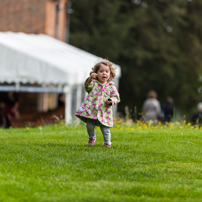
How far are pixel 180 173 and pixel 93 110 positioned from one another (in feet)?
5.98

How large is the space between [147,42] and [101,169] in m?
25.4

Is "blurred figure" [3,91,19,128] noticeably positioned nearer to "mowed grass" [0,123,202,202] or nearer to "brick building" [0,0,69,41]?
"brick building" [0,0,69,41]

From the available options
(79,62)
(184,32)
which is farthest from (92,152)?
(184,32)

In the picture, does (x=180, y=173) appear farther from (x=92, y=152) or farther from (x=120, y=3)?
(x=120, y=3)

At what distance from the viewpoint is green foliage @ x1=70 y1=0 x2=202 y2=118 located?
3034 cm

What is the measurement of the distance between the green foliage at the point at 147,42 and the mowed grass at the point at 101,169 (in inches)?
866

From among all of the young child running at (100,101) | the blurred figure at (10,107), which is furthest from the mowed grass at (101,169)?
the blurred figure at (10,107)

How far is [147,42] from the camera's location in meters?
31.0

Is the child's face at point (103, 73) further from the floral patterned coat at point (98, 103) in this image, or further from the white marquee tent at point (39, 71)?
the white marquee tent at point (39, 71)

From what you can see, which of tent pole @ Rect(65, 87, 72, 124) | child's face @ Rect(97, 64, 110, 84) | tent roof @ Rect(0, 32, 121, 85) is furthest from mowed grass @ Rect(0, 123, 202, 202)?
tent pole @ Rect(65, 87, 72, 124)

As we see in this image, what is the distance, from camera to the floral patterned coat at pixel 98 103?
7.40m

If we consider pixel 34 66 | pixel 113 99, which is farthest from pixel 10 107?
pixel 113 99

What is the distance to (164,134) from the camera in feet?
29.6

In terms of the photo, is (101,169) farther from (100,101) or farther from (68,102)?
(68,102)
